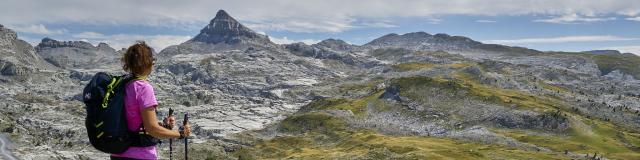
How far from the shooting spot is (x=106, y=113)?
10227 mm

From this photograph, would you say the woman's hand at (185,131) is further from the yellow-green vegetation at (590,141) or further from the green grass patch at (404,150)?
the yellow-green vegetation at (590,141)

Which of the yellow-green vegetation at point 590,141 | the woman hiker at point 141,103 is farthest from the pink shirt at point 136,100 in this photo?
the yellow-green vegetation at point 590,141

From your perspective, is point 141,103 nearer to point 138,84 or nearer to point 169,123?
point 138,84

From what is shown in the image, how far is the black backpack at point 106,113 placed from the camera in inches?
400

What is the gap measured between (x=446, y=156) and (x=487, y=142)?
150 ft

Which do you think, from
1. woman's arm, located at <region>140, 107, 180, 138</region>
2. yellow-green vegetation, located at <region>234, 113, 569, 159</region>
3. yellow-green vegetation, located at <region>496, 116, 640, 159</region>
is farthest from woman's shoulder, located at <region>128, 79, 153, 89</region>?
yellow-green vegetation, located at <region>496, 116, 640, 159</region>

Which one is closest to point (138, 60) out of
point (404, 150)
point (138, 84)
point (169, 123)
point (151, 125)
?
point (138, 84)

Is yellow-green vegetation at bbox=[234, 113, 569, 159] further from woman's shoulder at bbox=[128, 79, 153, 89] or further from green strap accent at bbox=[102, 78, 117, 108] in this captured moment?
green strap accent at bbox=[102, 78, 117, 108]

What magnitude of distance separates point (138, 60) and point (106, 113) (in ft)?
3.78

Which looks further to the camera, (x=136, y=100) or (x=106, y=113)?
(x=136, y=100)

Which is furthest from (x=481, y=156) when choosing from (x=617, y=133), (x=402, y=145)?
(x=617, y=133)

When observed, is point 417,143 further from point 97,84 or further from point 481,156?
point 97,84

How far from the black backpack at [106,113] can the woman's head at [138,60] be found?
0.34m

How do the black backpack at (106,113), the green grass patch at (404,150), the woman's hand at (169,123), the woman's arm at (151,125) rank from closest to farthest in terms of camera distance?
the black backpack at (106,113), the woman's arm at (151,125), the woman's hand at (169,123), the green grass patch at (404,150)
